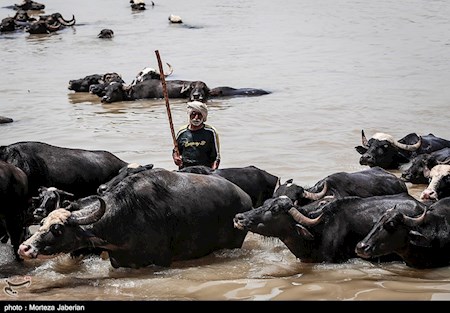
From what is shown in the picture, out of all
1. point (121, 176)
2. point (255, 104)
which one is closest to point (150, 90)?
point (255, 104)

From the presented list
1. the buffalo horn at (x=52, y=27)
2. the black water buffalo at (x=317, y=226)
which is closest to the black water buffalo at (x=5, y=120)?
the black water buffalo at (x=317, y=226)

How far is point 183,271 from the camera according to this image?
29.2 feet

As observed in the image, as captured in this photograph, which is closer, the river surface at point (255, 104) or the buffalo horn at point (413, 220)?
the river surface at point (255, 104)

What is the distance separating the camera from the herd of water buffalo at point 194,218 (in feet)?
27.8

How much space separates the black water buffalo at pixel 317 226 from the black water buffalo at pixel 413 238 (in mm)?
378

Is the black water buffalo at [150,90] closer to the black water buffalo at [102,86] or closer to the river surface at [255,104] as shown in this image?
the river surface at [255,104]

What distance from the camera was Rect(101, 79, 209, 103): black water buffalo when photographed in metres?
20.8

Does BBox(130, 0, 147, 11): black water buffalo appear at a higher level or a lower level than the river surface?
lower

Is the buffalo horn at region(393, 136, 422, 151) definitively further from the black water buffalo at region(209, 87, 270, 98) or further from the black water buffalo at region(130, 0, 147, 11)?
the black water buffalo at region(130, 0, 147, 11)

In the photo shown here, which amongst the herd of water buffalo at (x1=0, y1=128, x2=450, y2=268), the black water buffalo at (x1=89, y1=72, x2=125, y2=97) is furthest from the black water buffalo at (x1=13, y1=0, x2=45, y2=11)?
the herd of water buffalo at (x1=0, y1=128, x2=450, y2=268)

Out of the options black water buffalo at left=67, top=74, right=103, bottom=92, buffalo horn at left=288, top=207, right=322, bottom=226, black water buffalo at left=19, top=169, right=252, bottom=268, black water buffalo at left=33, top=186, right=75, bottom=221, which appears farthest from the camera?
black water buffalo at left=67, top=74, right=103, bottom=92

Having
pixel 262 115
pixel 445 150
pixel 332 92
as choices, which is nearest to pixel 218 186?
pixel 445 150

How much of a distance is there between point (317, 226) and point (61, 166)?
130 inches

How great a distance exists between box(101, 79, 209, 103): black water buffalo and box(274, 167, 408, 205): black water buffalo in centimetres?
994
